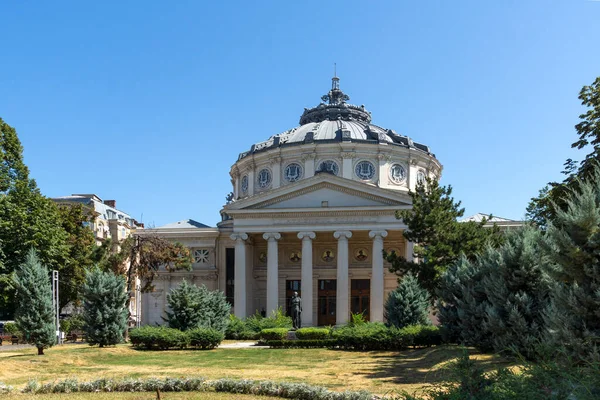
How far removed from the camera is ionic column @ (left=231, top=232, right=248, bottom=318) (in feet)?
187

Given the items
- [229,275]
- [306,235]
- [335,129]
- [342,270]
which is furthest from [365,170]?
[229,275]

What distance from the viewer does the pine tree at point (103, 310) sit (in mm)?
33656

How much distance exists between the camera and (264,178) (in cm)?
6938

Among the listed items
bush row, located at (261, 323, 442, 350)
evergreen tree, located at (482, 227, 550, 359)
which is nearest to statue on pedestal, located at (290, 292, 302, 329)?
bush row, located at (261, 323, 442, 350)

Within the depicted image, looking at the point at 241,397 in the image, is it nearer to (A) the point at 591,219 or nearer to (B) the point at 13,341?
(A) the point at 591,219

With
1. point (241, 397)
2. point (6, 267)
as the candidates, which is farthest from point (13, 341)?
point (241, 397)

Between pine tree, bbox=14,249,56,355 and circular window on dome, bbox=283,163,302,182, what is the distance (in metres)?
39.4

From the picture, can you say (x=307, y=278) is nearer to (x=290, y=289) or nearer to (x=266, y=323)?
(x=290, y=289)

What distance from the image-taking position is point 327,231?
5644cm

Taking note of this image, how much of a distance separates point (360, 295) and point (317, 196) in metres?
11.4

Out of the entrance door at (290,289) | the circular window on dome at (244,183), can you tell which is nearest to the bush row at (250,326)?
the entrance door at (290,289)

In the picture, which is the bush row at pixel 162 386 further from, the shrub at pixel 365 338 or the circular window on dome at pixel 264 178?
the circular window on dome at pixel 264 178

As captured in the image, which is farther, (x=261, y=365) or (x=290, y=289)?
(x=290, y=289)

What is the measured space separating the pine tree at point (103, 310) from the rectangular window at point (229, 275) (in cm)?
3105
